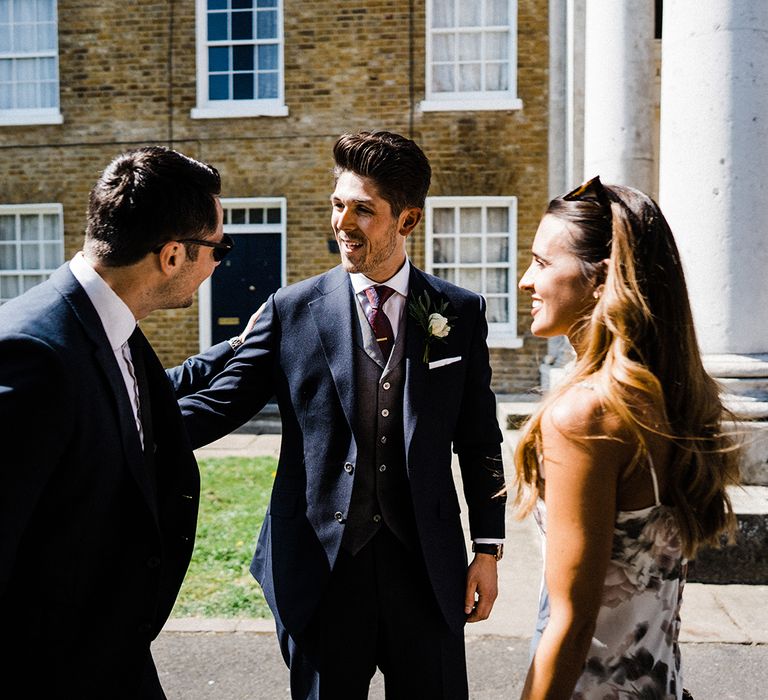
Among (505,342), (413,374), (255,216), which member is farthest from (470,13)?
(413,374)

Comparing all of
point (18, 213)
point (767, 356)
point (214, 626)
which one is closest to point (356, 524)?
point (214, 626)

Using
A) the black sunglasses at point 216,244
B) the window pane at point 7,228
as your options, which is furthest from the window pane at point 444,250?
the black sunglasses at point 216,244

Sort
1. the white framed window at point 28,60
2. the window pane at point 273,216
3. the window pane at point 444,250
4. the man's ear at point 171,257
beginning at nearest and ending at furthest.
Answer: the man's ear at point 171,257 < the window pane at point 444,250 < the window pane at point 273,216 < the white framed window at point 28,60

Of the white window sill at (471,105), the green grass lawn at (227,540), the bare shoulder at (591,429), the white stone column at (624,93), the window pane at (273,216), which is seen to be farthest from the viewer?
the window pane at (273,216)

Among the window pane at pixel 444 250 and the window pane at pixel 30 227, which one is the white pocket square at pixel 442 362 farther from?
the window pane at pixel 30 227

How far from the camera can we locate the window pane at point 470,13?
12312 millimetres

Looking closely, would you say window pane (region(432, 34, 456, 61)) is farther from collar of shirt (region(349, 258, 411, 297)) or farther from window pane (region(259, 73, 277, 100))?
collar of shirt (region(349, 258, 411, 297))

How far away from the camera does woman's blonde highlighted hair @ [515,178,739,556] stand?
166cm

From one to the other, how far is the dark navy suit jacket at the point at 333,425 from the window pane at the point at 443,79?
1040 centimetres

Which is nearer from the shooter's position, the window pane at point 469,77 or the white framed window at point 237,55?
the window pane at point 469,77

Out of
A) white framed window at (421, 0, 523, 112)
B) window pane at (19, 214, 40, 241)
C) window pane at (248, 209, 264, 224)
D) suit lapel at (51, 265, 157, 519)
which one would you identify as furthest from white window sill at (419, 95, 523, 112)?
suit lapel at (51, 265, 157, 519)

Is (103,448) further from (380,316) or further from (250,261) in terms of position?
(250,261)

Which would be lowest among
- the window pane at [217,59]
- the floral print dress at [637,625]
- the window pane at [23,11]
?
the floral print dress at [637,625]

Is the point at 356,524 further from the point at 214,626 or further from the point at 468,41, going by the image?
the point at 468,41
